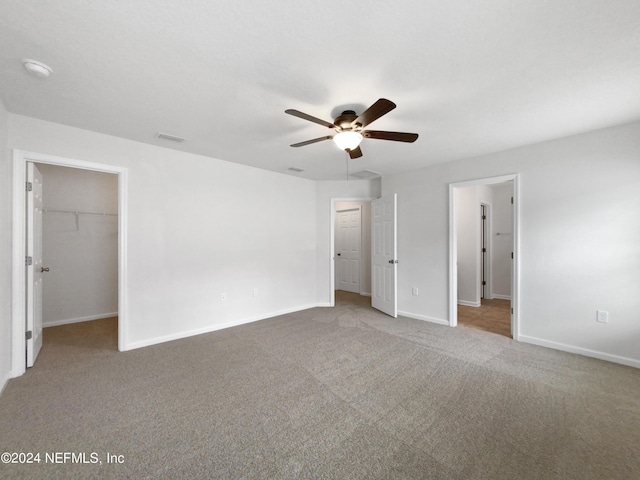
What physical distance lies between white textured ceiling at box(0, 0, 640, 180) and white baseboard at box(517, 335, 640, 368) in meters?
2.41

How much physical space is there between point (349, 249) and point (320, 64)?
5434mm

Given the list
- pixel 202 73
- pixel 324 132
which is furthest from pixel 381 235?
pixel 202 73

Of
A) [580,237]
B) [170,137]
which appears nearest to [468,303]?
[580,237]

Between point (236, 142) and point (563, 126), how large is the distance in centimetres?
358

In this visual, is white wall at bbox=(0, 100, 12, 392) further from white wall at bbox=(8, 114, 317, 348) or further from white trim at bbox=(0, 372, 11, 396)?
white wall at bbox=(8, 114, 317, 348)

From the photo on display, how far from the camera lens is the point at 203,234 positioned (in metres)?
3.91

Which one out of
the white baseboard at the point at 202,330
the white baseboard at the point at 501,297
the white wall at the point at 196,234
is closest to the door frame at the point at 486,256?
the white baseboard at the point at 501,297

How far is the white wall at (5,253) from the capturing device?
2.39m

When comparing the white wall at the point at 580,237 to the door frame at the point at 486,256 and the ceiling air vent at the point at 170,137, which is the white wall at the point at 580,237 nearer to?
the door frame at the point at 486,256

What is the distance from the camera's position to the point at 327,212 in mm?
5348

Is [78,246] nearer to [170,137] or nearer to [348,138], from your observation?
[170,137]

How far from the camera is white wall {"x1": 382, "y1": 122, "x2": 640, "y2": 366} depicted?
112 inches

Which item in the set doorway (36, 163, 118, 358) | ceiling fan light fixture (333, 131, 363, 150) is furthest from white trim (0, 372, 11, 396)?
ceiling fan light fixture (333, 131, 363, 150)

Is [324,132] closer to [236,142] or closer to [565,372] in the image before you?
[236,142]
